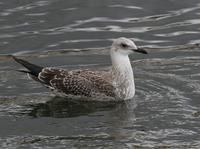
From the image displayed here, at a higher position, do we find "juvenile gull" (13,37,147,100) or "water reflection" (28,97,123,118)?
"juvenile gull" (13,37,147,100)

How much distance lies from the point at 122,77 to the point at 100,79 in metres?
0.38

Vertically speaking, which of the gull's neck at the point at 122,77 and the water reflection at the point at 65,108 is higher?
the gull's neck at the point at 122,77

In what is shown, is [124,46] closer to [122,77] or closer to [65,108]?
[122,77]

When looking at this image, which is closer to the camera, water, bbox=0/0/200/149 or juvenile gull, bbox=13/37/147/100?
water, bbox=0/0/200/149

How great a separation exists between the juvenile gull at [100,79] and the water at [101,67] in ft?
0.68

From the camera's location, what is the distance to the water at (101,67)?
11406mm

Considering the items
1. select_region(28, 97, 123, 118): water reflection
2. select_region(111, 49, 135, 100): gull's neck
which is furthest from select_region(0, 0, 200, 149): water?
select_region(111, 49, 135, 100): gull's neck

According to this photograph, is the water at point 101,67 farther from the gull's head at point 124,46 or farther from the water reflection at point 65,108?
the gull's head at point 124,46

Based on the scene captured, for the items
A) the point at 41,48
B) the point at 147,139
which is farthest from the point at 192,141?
the point at 41,48

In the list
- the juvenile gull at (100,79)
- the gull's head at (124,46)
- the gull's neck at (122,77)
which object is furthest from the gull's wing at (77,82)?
the gull's head at (124,46)

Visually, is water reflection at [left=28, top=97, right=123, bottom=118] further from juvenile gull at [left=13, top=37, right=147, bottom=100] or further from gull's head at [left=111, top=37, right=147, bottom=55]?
gull's head at [left=111, top=37, right=147, bottom=55]

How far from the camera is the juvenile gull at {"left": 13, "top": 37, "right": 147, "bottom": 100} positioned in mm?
12961

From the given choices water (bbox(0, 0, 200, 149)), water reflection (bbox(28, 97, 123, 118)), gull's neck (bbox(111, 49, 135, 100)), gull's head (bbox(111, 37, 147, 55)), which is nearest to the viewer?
water (bbox(0, 0, 200, 149))

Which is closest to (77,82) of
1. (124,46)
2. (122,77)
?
(122,77)
